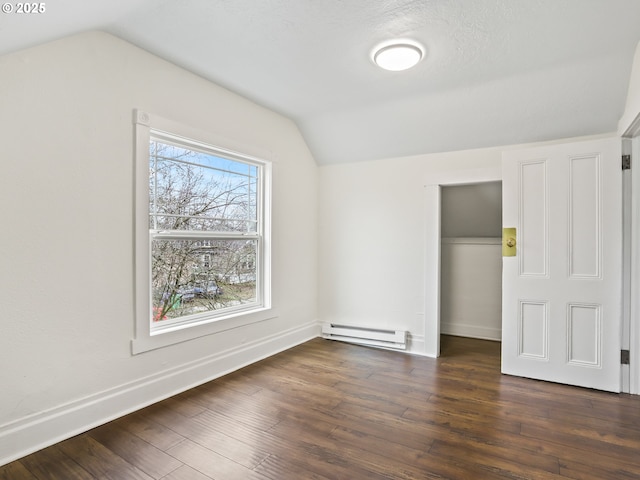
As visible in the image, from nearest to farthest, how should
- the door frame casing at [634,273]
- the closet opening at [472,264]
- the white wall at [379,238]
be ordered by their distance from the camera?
the door frame casing at [634,273]
the white wall at [379,238]
the closet opening at [472,264]

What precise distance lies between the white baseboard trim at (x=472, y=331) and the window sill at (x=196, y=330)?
7.79 feet

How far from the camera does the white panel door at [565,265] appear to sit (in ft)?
8.91

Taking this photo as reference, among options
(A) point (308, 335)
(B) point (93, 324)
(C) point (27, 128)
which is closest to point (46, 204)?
(C) point (27, 128)

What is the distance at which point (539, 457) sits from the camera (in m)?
1.86

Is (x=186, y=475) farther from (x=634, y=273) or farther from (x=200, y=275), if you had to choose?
Result: (x=634, y=273)

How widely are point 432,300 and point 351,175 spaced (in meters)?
1.69

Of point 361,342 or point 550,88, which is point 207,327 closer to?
point 361,342

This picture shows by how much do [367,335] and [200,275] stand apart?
1981mm

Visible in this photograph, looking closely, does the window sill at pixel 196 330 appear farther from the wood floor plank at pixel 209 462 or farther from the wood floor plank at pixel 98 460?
the wood floor plank at pixel 209 462

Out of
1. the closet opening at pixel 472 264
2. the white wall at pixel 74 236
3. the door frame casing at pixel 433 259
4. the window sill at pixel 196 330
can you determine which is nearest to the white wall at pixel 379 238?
the door frame casing at pixel 433 259

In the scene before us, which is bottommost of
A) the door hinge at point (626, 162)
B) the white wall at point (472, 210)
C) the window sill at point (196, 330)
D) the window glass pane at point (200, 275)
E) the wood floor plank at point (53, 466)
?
the wood floor plank at point (53, 466)

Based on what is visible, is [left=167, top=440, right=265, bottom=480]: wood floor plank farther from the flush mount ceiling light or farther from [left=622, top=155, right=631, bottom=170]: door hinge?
[left=622, top=155, right=631, bottom=170]: door hinge

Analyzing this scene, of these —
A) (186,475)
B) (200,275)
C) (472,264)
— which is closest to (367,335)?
(472,264)

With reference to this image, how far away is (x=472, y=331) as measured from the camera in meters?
4.36
